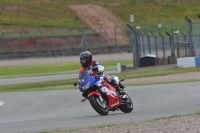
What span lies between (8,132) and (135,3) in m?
74.4

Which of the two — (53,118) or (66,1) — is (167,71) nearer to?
(53,118)

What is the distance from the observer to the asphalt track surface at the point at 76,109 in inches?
520

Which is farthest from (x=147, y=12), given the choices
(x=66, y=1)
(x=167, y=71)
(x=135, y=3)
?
(x=167, y=71)

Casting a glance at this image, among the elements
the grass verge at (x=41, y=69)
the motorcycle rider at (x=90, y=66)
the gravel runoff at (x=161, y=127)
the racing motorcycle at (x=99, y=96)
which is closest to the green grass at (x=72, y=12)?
the grass verge at (x=41, y=69)

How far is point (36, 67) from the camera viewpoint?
48406mm

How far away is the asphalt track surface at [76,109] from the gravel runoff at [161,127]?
1.07m

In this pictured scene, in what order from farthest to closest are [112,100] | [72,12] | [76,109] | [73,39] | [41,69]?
1. [72,12]
2. [73,39]
3. [41,69]
4. [76,109]
5. [112,100]

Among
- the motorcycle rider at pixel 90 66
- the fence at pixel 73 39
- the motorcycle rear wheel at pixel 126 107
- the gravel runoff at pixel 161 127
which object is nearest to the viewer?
the gravel runoff at pixel 161 127

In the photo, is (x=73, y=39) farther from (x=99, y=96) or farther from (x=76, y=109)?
(x=99, y=96)

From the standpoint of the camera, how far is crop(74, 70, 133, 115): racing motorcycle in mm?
14281

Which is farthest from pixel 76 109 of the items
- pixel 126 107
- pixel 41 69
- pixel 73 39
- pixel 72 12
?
pixel 72 12

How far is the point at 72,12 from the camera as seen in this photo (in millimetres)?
79750

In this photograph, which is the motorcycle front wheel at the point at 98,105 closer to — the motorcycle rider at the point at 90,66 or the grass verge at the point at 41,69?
the motorcycle rider at the point at 90,66

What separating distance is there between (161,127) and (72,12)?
6931 cm
